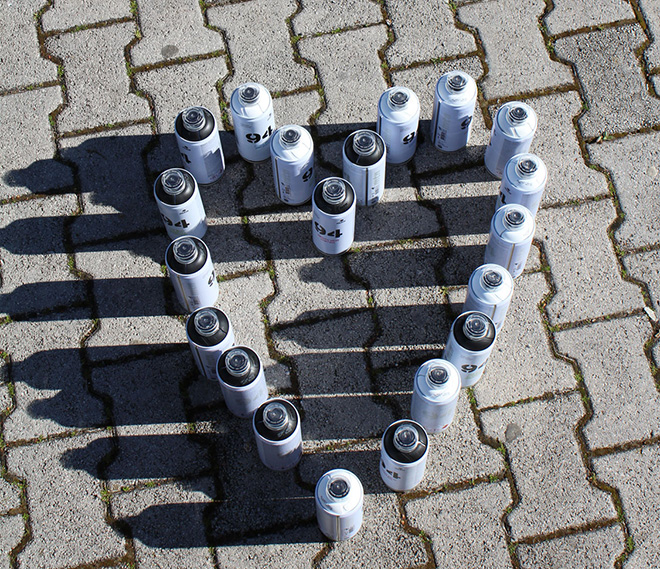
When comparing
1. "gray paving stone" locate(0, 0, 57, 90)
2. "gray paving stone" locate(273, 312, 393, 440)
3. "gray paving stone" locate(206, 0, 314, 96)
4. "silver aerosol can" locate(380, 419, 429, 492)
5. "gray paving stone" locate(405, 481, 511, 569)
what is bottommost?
"gray paving stone" locate(405, 481, 511, 569)

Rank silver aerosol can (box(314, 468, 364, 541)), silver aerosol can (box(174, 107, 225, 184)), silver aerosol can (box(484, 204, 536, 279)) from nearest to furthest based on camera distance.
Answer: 1. silver aerosol can (box(314, 468, 364, 541))
2. silver aerosol can (box(484, 204, 536, 279))
3. silver aerosol can (box(174, 107, 225, 184))

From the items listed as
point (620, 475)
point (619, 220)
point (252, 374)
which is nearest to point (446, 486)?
point (620, 475)

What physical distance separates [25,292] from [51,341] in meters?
0.33

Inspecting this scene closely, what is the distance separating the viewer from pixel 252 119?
13.8 feet

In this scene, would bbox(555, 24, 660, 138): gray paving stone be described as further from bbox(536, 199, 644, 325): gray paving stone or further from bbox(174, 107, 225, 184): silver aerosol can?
bbox(174, 107, 225, 184): silver aerosol can

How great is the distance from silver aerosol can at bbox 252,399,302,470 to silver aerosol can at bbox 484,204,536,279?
129 centimetres

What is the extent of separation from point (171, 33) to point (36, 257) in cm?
160

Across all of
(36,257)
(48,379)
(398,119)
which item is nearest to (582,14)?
(398,119)

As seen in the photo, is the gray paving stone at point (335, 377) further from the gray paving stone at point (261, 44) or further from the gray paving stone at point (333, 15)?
the gray paving stone at point (333, 15)

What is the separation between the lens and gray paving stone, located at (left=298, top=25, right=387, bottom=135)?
15.3 feet

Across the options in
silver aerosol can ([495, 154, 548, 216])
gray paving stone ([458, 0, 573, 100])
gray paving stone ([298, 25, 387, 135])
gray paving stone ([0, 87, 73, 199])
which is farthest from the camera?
gray paving stone ([458, 0, 573, 100])

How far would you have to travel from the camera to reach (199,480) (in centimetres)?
382

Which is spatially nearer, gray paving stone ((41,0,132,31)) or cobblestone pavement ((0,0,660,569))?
cobblestone pavement ((0,0,660,569))

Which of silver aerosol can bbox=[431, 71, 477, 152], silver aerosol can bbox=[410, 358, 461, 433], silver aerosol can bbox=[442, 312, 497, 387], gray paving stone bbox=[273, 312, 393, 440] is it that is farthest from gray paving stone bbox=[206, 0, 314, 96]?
silver aerosol can bbox=[410, 358, 461, 433]
